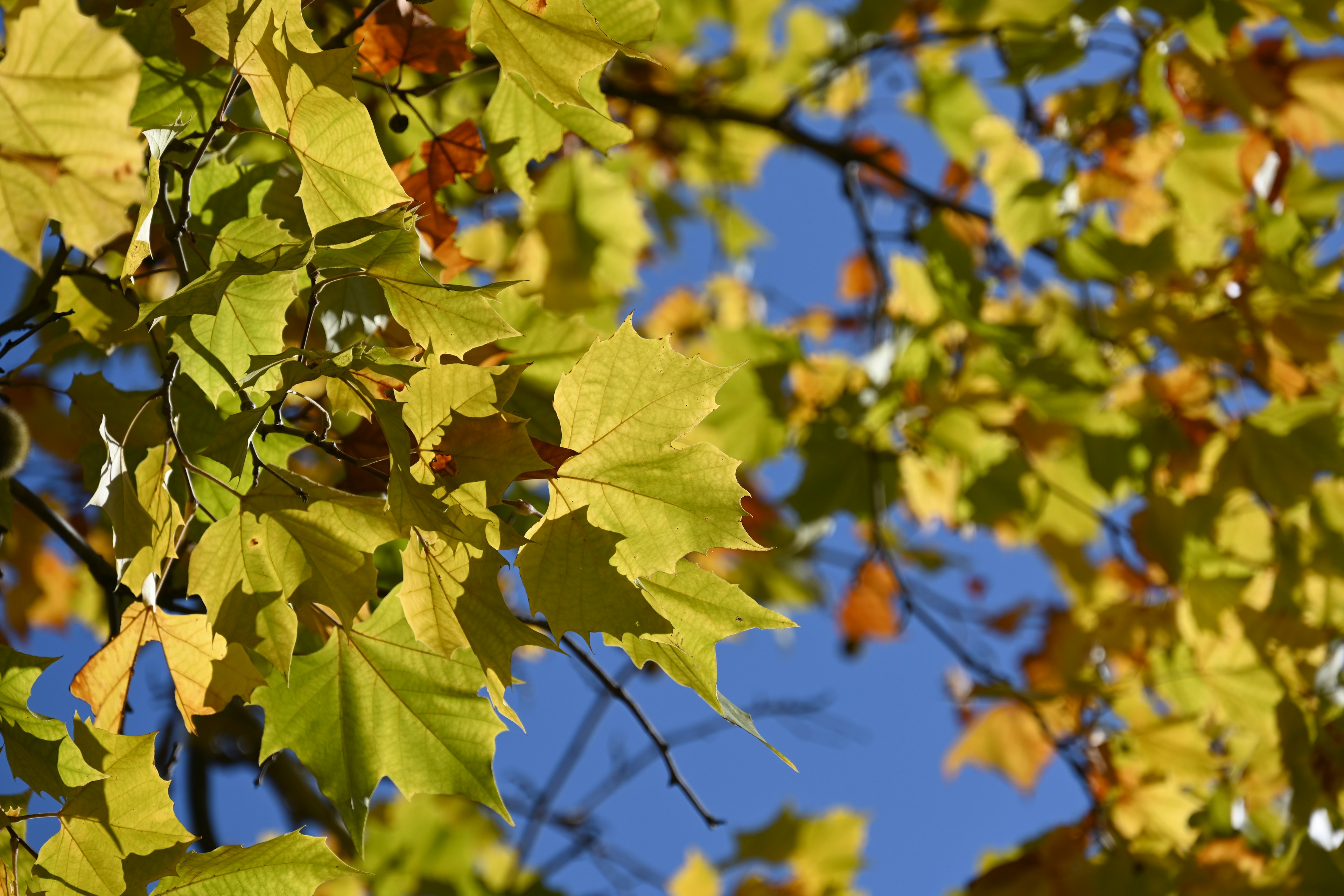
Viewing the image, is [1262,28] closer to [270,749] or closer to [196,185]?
[196,185]

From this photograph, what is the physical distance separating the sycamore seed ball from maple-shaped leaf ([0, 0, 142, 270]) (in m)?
0.48

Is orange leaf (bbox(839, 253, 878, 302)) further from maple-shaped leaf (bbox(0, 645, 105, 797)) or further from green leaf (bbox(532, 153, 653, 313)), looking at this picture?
maple-shaped leaf (bbox(0, 645, 105, 797))

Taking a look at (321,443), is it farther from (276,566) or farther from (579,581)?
(579,581)

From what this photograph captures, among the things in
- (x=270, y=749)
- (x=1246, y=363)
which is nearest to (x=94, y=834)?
(x=270, y=749)

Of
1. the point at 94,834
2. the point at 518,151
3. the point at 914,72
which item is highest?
the point at 914,72

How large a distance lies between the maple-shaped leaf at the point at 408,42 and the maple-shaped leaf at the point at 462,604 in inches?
22.5

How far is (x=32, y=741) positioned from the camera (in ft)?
2.36

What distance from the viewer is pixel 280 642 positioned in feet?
2.41

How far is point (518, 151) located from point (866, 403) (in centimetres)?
105

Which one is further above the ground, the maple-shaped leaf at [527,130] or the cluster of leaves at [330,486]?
the maple-shaped leaf at [527,130]

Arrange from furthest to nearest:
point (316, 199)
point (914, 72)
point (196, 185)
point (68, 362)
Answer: point (914, 72) < point (68, 362) < point (196, 185) < point (316, 199)

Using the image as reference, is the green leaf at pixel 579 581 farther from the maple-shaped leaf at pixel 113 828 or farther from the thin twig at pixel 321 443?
the maple-shaped leaf at pixel 113 828

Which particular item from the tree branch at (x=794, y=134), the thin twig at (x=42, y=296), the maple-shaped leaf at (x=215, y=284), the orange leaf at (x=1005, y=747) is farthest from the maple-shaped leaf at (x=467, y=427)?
the orange leaf at (x=1005, y=747)

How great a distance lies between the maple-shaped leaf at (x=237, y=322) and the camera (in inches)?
27.7
